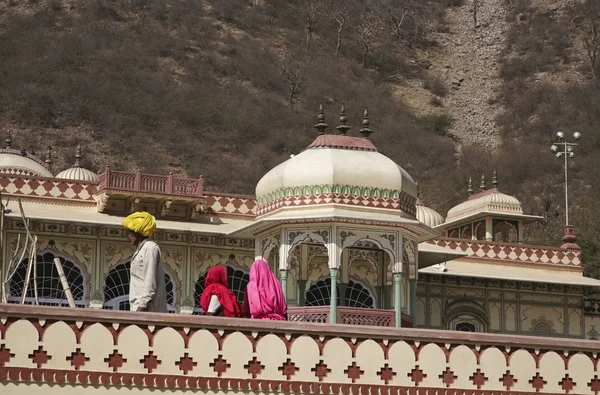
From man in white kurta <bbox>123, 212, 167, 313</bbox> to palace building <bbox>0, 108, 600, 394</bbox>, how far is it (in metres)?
0.19

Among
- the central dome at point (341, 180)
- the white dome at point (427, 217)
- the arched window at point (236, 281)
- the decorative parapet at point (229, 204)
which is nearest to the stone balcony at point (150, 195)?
the decorative parapet at point (229, 204)

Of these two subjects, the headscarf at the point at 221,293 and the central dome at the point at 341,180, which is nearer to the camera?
the headscarf at the point at 221,293

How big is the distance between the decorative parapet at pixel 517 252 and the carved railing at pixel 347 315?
355 inches

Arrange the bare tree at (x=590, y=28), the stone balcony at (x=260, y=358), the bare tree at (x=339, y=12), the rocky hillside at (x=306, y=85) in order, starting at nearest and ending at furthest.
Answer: the stone balcony at (x=260, y=358), the rocky hillside at (x=306, y=85), the bare tree at (x=590, y=28), the bare tree at (x=339, y=12)

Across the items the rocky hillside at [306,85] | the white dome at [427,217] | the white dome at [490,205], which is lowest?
the white dome at [427,217]

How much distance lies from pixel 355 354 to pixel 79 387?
244 centimetres

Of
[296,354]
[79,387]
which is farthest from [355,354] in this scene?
[79,387]

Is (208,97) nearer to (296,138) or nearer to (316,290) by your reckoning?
(296,138)

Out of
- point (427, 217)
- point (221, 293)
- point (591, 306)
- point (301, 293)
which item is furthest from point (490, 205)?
point (221, 293)

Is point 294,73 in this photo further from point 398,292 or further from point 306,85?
point 398,292

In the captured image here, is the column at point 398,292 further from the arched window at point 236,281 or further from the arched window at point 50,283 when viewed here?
the arched window at point 50,283

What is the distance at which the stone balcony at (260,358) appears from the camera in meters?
11.2

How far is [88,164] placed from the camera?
59.8 m

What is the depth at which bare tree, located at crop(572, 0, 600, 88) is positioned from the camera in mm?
78250
